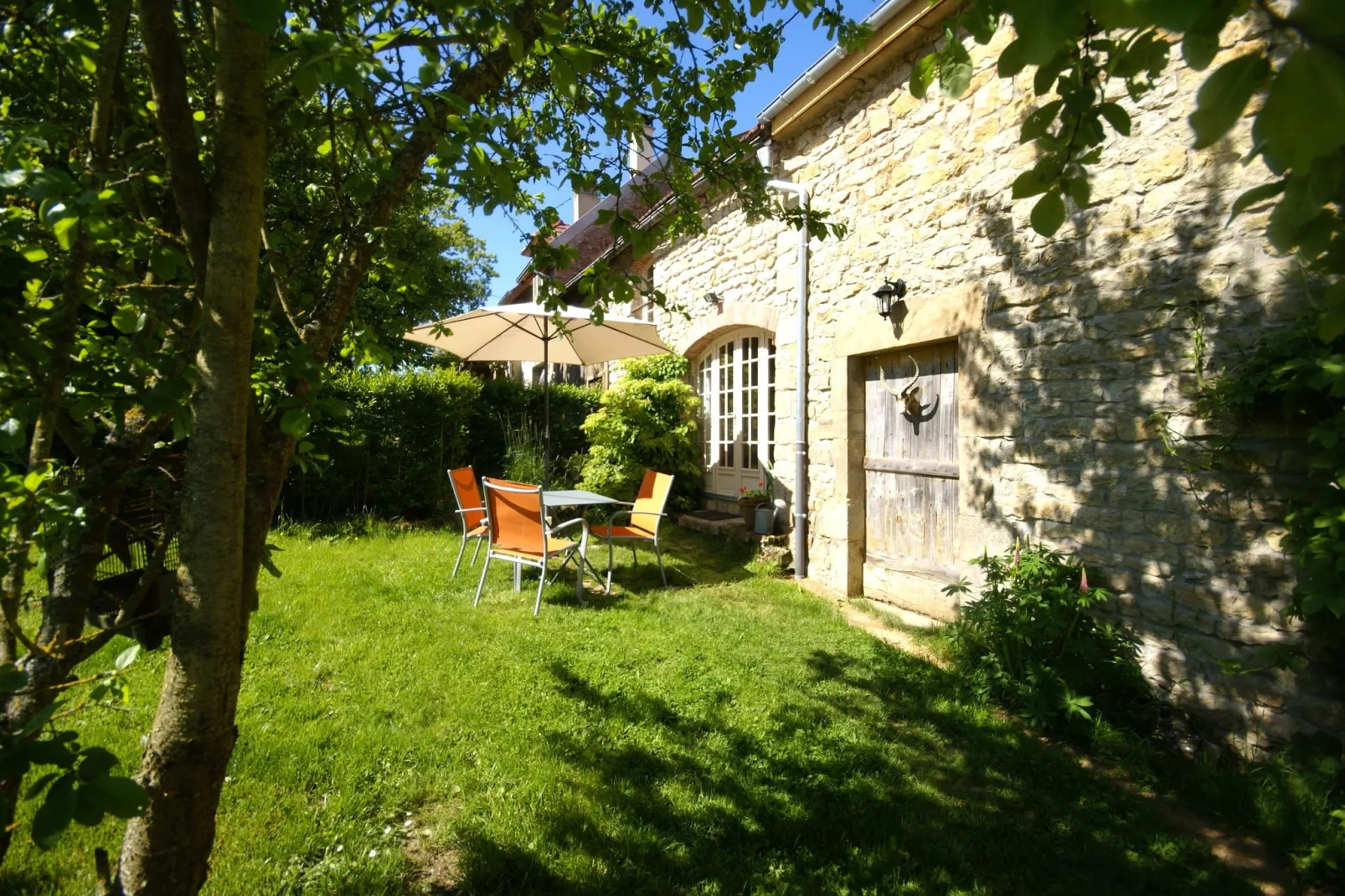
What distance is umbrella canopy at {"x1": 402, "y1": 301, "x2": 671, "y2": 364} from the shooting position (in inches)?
239

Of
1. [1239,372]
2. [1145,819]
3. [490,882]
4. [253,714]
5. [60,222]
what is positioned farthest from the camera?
[253,714]

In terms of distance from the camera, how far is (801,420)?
5.88m

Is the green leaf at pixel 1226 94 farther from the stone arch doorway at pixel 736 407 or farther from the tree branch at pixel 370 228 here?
the stone arch doorway at pixel 736 407

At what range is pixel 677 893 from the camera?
206 centimetres

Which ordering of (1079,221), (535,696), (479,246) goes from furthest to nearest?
(479,246), (1079,221), (535,696)

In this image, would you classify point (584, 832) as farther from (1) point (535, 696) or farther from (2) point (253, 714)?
(2) point (253, 714)

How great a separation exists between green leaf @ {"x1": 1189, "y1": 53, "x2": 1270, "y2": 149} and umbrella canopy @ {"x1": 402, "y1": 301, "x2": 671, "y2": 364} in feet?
17.3

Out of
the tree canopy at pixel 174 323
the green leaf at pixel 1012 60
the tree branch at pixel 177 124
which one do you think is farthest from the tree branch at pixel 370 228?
the green leaf at pixel 1012 60

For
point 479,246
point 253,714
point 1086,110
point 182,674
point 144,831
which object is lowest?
point 253,714

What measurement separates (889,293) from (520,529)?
127 inches

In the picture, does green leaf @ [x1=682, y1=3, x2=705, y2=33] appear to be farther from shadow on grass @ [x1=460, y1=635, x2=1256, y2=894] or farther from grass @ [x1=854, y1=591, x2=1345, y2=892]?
grass @ [x1=854, y1=591, x2=1345, y2=892]

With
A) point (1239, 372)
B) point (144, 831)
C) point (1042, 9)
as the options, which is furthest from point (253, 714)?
point (1239, 372)

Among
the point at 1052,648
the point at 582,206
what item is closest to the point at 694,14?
the point at 1052,648

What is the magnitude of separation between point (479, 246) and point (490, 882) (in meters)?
23.0
